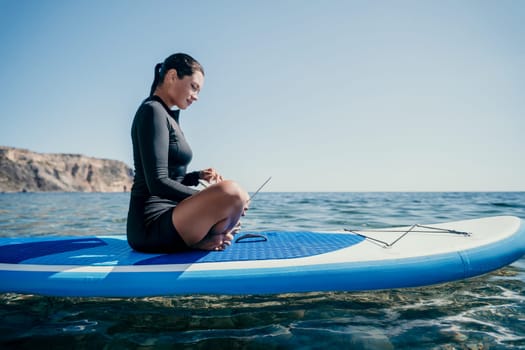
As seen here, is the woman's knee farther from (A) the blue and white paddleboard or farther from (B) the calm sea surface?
(B) the calm sea surface

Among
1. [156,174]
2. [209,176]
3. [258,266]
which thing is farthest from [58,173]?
[258,266]

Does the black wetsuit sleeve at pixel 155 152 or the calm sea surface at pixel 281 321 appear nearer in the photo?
the calm sea surface at pixel 281 321

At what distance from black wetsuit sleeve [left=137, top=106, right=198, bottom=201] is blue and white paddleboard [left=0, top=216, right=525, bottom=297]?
1.62 feet

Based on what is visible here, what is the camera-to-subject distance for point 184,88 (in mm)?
2244

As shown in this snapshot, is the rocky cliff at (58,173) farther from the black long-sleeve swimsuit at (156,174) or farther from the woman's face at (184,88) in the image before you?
the woman's face at (184,88)

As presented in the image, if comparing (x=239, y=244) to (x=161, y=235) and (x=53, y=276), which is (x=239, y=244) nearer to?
(x=161, y=235)

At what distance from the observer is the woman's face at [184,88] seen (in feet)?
7.30

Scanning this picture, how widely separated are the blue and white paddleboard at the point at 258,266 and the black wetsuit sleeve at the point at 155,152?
0.49 meters

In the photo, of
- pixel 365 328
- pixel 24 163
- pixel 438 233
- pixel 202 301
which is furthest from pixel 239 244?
pixel 24 163

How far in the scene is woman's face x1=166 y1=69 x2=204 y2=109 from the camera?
7.30 feet

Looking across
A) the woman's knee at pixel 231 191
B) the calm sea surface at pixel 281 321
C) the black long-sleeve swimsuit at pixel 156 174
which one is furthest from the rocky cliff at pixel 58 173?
the woman's knee at pixel 231 191

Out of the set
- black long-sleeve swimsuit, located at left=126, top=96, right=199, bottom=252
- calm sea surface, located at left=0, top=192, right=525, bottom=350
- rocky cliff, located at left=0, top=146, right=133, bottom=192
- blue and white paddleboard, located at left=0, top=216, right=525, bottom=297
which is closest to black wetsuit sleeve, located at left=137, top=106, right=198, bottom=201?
black long-sleeve swimsuit, located at left=126, top=96, right=199, bottom=252

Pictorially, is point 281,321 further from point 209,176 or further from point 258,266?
point 209,176

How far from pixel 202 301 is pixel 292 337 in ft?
2.64
